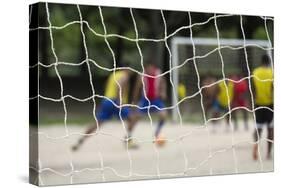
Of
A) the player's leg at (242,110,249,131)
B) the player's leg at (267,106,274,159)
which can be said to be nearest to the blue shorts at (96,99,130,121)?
the player's leg at (242,110,249,131)

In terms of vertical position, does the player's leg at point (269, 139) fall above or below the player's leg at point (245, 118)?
below

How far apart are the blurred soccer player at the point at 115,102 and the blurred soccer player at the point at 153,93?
0.13m

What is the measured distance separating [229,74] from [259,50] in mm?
430

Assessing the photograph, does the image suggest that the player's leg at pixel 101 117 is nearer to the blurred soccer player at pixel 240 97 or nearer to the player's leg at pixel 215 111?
the player's leg at pixel 215 111

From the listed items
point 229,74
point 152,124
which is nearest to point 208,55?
point 229,74

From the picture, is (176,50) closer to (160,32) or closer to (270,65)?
(160,32)

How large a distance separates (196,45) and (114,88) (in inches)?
38.6

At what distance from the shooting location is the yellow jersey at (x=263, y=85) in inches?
285

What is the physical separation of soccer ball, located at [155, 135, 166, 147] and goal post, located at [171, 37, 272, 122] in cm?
22

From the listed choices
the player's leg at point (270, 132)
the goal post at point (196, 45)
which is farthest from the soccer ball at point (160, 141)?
the player's leg at point (270, 132)

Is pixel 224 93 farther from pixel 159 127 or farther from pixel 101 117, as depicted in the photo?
pixel 101 117

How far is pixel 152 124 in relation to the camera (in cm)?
666

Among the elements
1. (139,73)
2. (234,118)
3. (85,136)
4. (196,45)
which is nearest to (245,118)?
(234,118)

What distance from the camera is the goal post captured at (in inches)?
266
